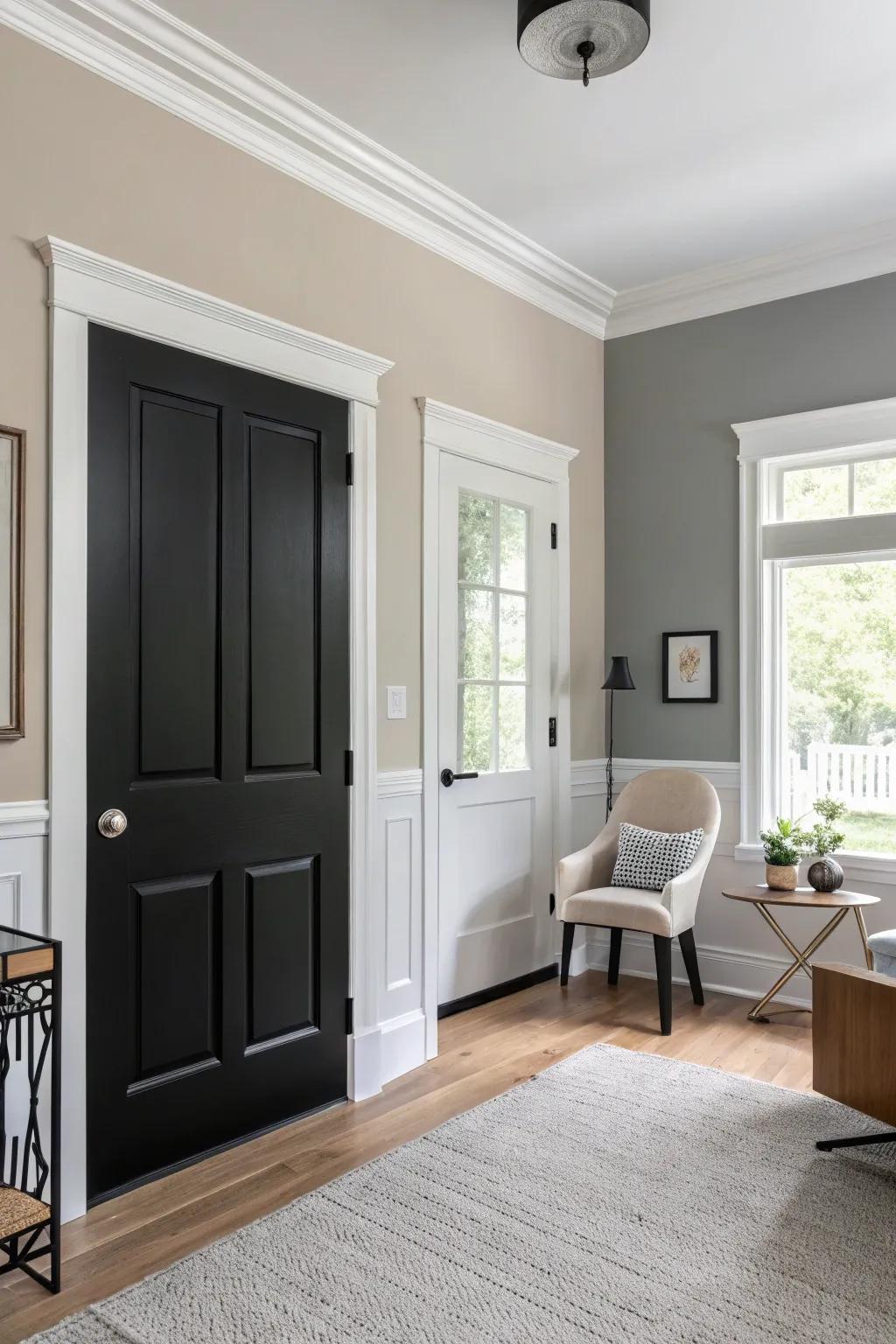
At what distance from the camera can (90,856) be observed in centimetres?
252

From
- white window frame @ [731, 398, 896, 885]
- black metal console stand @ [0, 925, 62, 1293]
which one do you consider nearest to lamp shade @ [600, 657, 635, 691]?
white window frame @ [731, 398, 896, 885]

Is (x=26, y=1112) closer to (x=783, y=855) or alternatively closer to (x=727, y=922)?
(x=783, y=855)

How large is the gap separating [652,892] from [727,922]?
0.55 metres

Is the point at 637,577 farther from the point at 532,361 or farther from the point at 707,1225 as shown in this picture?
the point at 707,1225

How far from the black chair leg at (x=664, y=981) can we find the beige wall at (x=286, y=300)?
1.10 meters

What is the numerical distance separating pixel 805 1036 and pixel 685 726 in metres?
1.38

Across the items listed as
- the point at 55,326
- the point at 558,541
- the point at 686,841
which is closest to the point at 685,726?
the point at 686,841

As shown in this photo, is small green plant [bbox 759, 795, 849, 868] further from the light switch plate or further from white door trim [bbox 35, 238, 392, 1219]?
white door trim [bbox 35, 238, 392, 1219]

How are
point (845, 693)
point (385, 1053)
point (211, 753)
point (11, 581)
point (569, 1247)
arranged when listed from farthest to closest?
point (845, 693) < point (385, 1053) < point (211, 753) < point (11, 581) < point (569, 1247)

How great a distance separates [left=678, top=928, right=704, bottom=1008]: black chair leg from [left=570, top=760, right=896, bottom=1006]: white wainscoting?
10.6 inches

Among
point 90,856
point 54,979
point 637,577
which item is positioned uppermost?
point 637,577

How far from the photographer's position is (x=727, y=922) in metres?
4.36

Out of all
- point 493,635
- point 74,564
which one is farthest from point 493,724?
point 74,564

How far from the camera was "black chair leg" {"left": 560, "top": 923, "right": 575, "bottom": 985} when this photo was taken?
4125 millimetres
